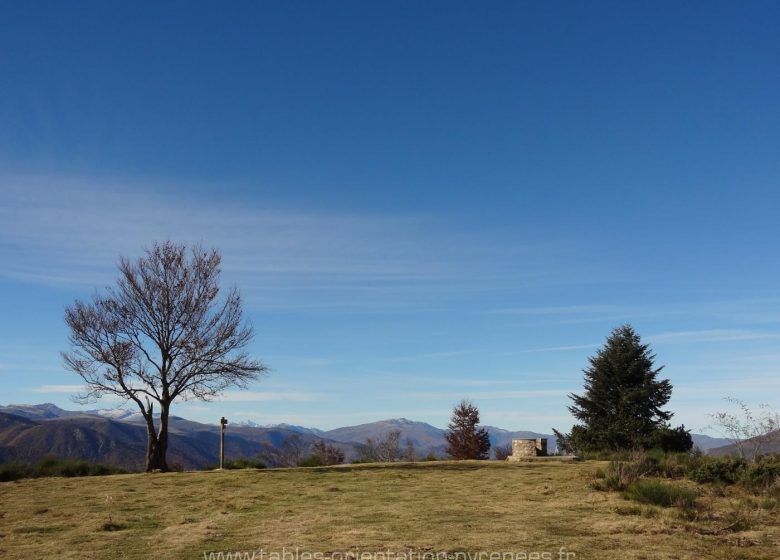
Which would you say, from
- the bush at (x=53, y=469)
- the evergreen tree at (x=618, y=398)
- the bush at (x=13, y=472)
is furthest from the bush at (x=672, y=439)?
the bush at (x=13, y=472)

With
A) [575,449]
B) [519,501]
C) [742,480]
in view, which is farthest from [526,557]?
[575,449]

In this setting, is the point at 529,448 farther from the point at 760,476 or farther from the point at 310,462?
the point at 760,476

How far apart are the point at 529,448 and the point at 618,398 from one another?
37.2ft

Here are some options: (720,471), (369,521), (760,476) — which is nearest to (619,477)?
(720,471)

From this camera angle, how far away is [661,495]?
40.7ft

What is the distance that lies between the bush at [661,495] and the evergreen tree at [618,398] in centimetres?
2299

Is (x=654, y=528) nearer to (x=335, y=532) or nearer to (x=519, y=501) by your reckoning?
(x=519, y=501)

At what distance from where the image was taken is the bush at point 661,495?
39.5 ft

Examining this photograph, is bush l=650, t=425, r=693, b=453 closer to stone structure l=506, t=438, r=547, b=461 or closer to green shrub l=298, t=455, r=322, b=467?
stone structure l=506, t=438, r=547, b=461

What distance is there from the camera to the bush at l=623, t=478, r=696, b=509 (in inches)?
474

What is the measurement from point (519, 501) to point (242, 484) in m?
9.09

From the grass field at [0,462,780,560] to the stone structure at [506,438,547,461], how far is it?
10.1 metres

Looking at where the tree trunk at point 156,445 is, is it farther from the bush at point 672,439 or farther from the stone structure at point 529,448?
the bush at point 672,439

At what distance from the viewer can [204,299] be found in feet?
86.9
